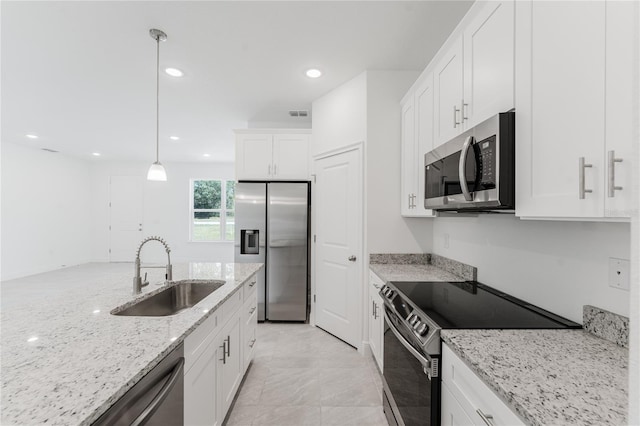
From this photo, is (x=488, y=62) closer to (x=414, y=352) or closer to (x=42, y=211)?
(x=414, y=352)

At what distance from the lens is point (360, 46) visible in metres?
2.51

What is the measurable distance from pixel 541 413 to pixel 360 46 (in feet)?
8.76

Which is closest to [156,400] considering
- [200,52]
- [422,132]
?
[422,132]

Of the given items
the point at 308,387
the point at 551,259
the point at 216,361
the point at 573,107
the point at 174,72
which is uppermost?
the point at 174,72

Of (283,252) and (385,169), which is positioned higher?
(385,169)

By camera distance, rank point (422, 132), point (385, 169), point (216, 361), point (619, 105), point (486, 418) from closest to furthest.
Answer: point (619, 105), point (486, 418), point (216, 361), point (422, 132), point (385, 169)

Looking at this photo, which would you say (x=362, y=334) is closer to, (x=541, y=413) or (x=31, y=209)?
(x=541, y=413)

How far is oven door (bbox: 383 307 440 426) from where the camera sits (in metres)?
1.22

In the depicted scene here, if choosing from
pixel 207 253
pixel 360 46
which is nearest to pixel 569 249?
pixel 360 46

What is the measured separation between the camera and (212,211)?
7.84 meters

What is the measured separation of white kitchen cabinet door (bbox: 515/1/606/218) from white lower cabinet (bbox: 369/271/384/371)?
1.43 meters

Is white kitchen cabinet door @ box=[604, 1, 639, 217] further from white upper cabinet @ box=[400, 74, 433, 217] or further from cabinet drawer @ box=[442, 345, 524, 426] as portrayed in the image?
white upper cabinet @ box=[400, 74, 433, 217]

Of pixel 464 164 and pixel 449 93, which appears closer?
pixel 464 164

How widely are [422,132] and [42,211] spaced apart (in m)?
8.15
